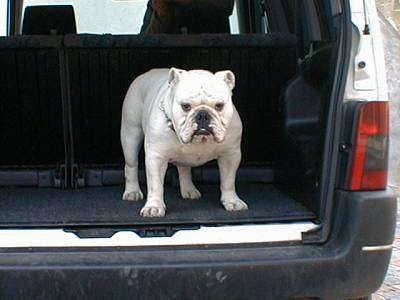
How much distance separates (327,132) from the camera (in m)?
3.10

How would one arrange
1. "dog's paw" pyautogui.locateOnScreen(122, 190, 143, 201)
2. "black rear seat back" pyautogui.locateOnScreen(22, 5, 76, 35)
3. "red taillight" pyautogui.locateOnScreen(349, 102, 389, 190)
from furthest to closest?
"black rear seat back" pyautogui.locateOnScreen(22, 5, 76, 35) < "dog's paw" pyautogui.locateOnScreen(122, 190, 143, 201) < "red taillight" pyautogui.locateOnScreen(349, 102, 389, 190)

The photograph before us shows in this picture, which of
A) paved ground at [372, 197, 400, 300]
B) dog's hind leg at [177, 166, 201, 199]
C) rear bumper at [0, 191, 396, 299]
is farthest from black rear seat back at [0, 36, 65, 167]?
paved ground at [372, 197, 400, 300]

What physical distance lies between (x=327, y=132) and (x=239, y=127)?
0.61 m

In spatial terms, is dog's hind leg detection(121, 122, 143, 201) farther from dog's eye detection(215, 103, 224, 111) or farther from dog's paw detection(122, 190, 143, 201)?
dog's eye detection(215, 103, 224, 111)

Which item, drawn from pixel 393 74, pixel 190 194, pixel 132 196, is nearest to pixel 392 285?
pixel 190 194

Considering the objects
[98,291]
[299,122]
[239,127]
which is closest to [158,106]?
[239,127]

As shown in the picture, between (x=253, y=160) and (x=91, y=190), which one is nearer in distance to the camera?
(x=91, y=190)

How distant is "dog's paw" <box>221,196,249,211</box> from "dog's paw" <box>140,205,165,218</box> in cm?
35

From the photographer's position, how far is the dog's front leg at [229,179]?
3572 millimetres

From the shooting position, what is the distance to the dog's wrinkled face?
321 centimetres

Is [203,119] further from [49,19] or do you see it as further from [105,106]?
[49,19]

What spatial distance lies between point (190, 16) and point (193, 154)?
184 cm

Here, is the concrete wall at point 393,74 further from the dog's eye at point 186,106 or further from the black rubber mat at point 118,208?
the dog's eye at point 186,106

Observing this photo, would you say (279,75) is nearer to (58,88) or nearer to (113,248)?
(58,88)
